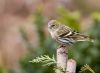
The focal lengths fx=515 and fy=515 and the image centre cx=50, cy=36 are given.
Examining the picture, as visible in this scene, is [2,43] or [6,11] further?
[6,11]

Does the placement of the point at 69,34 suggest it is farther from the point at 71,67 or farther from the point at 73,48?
the point at 73,48

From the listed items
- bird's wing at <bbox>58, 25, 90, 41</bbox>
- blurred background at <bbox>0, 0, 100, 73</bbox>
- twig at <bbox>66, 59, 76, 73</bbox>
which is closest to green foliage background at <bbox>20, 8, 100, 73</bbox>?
blurred background at <bbox>0, 0, 100, 73</bbox>

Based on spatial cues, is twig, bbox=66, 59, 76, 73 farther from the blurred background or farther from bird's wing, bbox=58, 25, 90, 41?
the blurred background

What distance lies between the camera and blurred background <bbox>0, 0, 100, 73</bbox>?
25.8ft

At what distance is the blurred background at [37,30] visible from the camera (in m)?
7.88

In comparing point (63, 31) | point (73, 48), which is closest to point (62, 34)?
point (63, 31)

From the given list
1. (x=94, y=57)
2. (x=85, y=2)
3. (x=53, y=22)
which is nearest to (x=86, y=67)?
(x=53, y=22)

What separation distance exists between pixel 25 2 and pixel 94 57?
6.99 meters

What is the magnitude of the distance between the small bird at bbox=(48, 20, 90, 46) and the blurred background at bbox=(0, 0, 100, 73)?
2413mm

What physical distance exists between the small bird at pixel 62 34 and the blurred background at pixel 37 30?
7.92ft

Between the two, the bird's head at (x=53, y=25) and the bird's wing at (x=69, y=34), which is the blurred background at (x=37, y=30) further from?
the bird's head at (x=53, y=25)

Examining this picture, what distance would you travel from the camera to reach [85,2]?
1511 cm

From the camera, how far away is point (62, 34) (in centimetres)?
358

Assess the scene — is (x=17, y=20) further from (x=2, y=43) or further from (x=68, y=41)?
(x=68, y=41)
